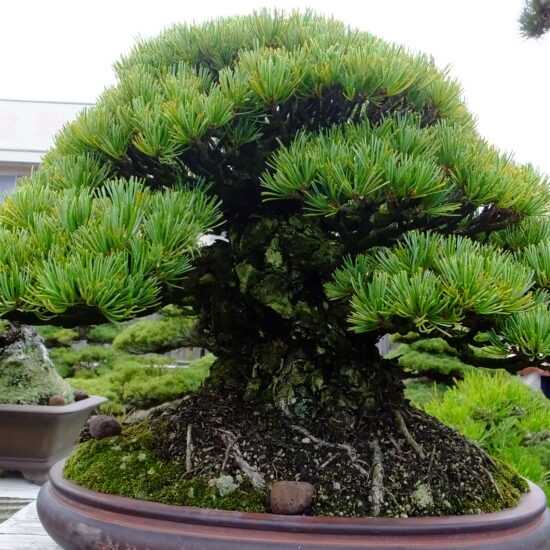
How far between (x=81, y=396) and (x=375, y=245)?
5.57ft

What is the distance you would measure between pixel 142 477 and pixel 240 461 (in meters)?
0.14

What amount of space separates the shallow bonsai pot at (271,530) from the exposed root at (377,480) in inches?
2.7

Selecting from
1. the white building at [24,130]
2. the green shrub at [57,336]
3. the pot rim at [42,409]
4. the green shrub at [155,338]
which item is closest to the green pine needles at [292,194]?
the pot rim at [42,409]

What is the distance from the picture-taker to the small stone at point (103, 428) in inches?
38.3

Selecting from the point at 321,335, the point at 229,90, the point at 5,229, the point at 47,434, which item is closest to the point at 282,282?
the point at 321,335

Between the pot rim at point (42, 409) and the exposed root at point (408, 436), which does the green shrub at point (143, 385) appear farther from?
the exposed root at point (408, 436)

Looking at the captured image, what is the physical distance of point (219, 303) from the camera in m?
1.00

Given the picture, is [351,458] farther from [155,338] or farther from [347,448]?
[155,338]

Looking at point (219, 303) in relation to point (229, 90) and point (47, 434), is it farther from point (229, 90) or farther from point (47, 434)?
point (47, 434)

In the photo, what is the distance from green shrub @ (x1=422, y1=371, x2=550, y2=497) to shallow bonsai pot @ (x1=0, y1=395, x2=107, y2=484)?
52.7 inches

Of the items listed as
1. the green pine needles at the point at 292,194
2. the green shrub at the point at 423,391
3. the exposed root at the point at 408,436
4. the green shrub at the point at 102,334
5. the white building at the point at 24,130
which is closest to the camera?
the green pine needles at the point at 292,194

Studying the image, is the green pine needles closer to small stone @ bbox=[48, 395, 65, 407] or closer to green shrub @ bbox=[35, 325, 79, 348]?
small stone @ bbox=[48, 395, 65, 407]

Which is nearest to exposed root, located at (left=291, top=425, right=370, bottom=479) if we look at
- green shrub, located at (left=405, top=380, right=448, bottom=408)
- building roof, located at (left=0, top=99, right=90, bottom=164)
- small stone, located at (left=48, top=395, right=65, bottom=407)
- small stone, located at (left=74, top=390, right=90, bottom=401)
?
small stone, located at (left=48, top=395, right=65, bottom=407)

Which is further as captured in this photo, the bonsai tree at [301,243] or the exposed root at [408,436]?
the exposed root at [408,436]
